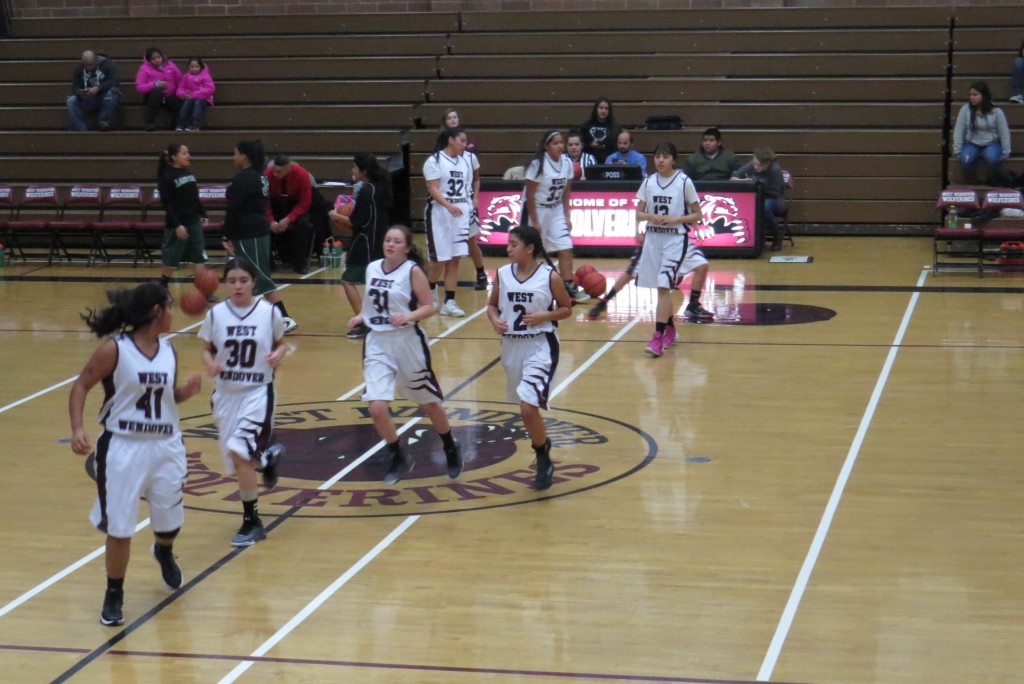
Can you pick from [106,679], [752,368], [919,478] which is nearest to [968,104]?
[752,368]

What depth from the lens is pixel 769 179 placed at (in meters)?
18.0

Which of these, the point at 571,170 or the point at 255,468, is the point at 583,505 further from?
the point at 571,170

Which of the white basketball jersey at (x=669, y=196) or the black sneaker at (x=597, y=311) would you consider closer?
the white basketball jersey at (x=669, y=196)

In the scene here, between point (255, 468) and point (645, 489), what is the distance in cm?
229

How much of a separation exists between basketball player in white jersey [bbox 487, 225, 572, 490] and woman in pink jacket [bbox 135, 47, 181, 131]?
545 inches

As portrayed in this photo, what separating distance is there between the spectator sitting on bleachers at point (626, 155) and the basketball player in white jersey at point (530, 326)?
9992mm

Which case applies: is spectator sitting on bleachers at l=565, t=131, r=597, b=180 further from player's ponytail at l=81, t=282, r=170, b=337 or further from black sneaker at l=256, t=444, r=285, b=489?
player's ponytail at l=81, t=282, r=170, b=337

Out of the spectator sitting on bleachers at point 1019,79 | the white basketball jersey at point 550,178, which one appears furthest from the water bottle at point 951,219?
the white basketball jersey at point 550,178

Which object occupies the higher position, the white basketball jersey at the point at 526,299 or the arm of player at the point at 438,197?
the arm of player at the point at 438,197

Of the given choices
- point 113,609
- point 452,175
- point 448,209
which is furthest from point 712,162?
point 113,609

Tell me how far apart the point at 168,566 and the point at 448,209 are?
301 inches

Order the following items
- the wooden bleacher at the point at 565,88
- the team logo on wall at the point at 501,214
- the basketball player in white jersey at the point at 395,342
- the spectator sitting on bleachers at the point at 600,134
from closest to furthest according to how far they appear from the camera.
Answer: the basketball player in white jersey at the point at 395,342 < the team logo on wall at the point at 501,214 < the spectator sitting on bleachers at the point at 600,134 < the wooden bleacher at the point at 565,88

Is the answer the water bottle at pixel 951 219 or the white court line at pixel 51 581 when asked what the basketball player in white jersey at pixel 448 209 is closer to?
the water bottle at pixel 951 219

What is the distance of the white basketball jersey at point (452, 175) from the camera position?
13.9 metres
